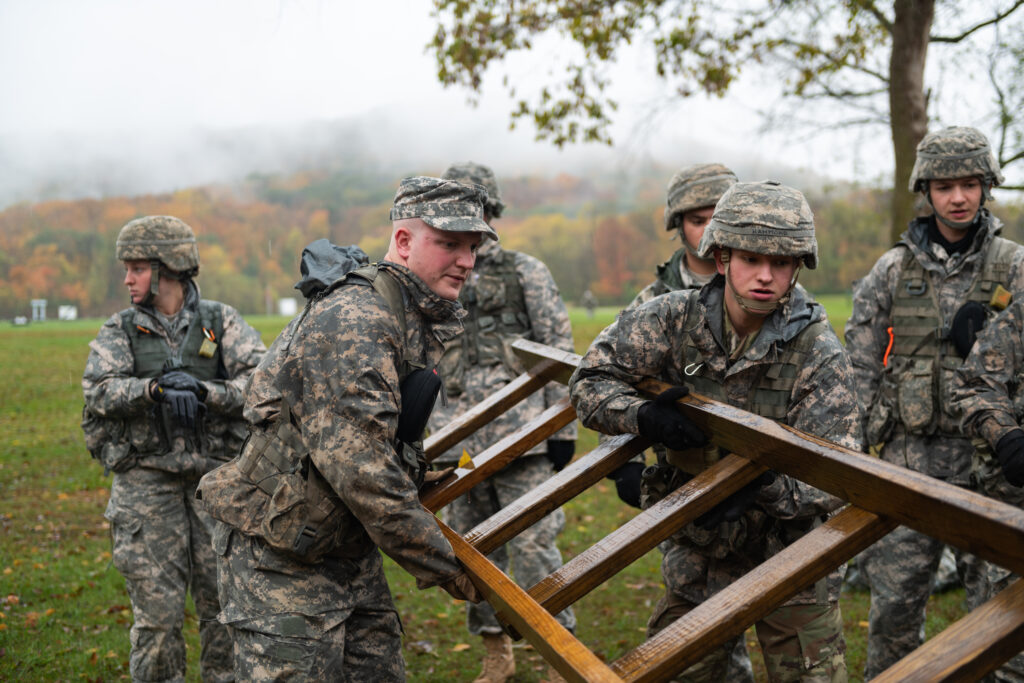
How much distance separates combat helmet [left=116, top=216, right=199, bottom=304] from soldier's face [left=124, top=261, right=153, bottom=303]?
3 centimetres

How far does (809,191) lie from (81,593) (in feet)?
62.9

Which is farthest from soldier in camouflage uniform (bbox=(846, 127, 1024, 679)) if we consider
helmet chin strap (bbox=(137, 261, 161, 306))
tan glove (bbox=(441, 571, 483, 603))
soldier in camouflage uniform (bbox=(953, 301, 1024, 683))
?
helmet chin strap (bbox=(137, 261, 161, 306))

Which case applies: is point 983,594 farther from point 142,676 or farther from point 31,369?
point 31,369

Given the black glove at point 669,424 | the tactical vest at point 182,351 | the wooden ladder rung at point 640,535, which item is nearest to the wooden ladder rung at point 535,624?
the wooden ladder rung at point 640,535

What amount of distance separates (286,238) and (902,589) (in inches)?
1895

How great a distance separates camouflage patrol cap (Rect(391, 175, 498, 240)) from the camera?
299cm

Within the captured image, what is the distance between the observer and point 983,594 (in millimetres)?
4234

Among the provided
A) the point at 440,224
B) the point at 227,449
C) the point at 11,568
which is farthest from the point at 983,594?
the point at 11,568

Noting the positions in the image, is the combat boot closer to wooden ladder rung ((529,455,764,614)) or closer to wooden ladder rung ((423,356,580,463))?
wooden ladder rung ((423,356,580,463))

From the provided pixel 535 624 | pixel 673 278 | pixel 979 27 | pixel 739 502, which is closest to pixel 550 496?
pixel 739 502

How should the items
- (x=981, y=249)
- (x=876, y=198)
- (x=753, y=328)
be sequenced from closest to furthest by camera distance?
(x=753, y=328) → (x=981, y=249) → (x=876, y=198)

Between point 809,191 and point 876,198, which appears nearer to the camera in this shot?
point 876,198

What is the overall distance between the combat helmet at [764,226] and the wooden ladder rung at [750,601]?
1.24 metres

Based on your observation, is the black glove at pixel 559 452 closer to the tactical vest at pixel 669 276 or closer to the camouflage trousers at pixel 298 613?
the tactical vest at pixel 669 276
